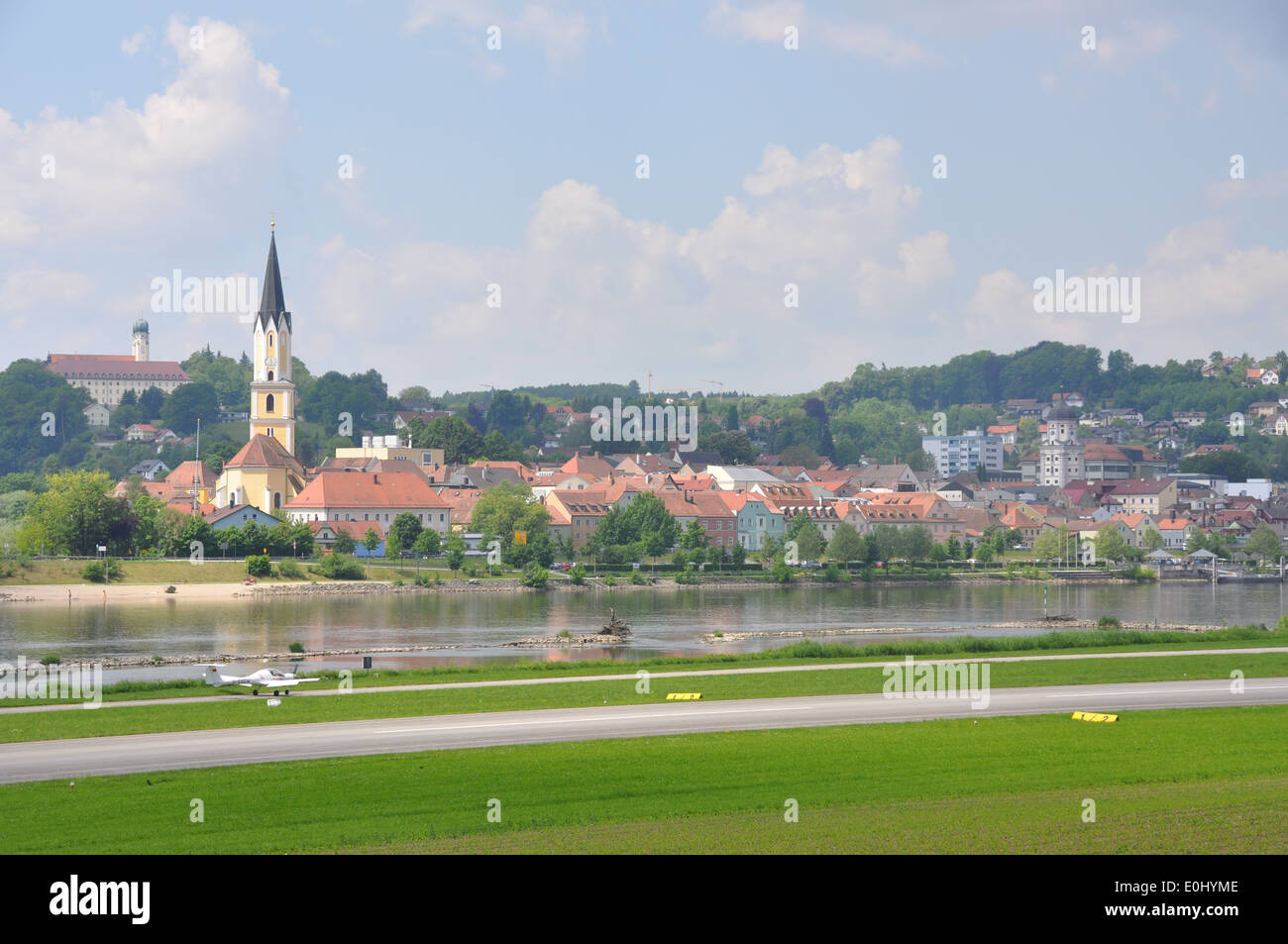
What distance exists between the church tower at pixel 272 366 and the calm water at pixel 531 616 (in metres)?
38.5

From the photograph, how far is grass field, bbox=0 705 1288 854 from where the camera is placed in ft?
48.5

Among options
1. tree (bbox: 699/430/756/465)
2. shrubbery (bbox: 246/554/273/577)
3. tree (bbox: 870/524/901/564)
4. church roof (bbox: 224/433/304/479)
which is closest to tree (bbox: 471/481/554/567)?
church roof (bbox: 224/433/304/479)

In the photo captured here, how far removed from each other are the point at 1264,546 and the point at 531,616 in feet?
249

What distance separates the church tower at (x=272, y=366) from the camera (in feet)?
355

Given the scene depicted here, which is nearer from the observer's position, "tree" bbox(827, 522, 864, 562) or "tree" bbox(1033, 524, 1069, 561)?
"tree" bbox(827, 522, 864, 562)

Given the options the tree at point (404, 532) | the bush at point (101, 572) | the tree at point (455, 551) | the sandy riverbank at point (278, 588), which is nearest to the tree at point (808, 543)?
the sandy riverbank at point (278, 588)

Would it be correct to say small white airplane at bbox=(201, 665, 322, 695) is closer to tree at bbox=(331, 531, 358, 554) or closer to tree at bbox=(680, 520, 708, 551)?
tree at bbox=(331, 531, 358, 554)

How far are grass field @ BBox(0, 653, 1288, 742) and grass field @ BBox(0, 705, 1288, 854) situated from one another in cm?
485

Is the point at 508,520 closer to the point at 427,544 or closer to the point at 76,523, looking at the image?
the point at 427,544

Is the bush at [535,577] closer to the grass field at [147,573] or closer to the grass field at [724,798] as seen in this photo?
the grass field at [147,573]

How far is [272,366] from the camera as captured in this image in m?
110

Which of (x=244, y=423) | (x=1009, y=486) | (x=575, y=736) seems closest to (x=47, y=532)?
(x=575, y=736)

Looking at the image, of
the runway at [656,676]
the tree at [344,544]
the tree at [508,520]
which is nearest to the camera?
the runway at [656,676]
